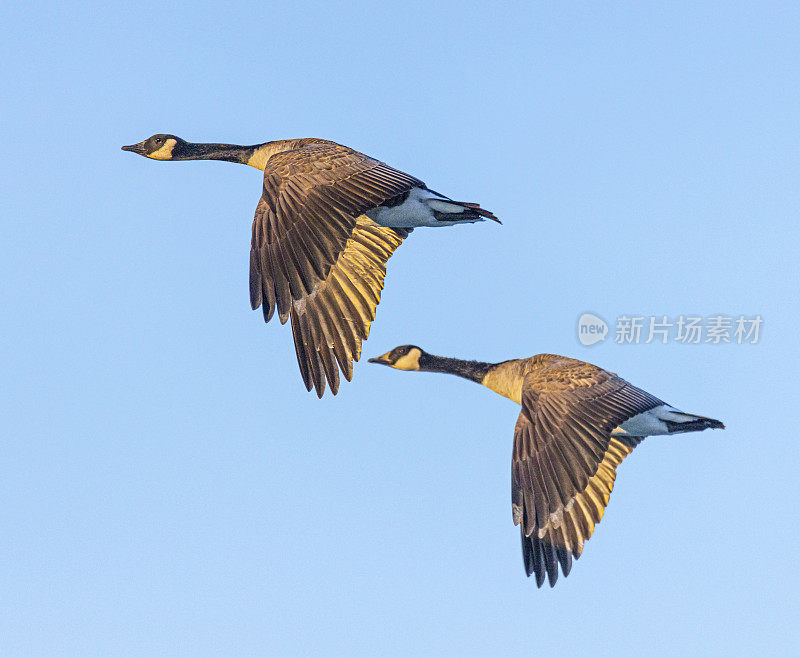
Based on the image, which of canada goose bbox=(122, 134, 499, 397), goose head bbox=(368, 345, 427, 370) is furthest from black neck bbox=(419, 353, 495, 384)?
canada goose bbox=(122, 134, 499, 397)

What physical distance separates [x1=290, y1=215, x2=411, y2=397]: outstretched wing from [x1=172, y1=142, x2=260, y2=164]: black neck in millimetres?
2490

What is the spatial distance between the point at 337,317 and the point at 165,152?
5930mm

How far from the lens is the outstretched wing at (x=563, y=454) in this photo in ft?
41.3

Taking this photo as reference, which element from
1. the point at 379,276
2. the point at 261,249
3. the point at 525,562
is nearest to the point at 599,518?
the point at 525,562

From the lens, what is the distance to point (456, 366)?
16.8m

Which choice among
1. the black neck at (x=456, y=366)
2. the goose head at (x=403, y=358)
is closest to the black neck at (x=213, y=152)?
the goose head at (x=403, y=358)

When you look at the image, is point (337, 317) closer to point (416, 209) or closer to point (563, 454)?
point (416, 209)

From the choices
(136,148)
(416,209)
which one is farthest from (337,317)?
(136,148)

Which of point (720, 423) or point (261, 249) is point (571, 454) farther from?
point (261, 249)

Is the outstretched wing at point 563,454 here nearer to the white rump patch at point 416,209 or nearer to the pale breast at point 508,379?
the pale breast at point 508,379

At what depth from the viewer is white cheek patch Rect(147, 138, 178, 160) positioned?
17188 millimetres

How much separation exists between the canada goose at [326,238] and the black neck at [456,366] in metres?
2.56

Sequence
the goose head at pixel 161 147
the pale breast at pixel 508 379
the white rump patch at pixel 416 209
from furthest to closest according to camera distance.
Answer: the goose head at pixel 161 147 < the pale breast at pixel 508 379 < the white rump patch at pixel 416 209

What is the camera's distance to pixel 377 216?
46.7ft
